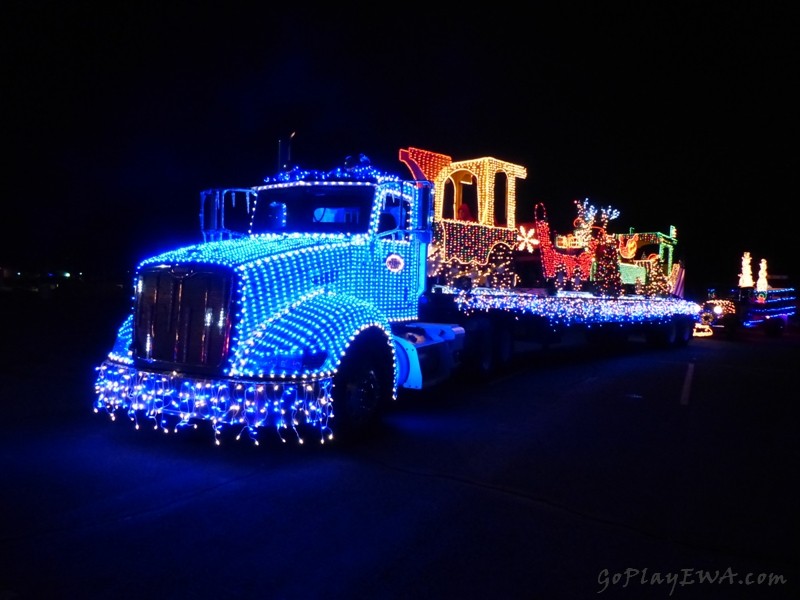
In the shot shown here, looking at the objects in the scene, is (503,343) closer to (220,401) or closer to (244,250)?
(244,250)

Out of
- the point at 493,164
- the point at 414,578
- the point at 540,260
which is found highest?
the point at 493,164

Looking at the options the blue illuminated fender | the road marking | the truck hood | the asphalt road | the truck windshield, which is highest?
the truck windshield

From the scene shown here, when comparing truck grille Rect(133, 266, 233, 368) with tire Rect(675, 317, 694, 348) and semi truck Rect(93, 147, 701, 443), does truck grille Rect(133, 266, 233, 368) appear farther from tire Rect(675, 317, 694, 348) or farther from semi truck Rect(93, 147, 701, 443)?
tire Rect(675, 317, 694, 348)

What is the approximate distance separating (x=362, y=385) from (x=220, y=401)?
1.55 m

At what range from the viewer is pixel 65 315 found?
24938 mm

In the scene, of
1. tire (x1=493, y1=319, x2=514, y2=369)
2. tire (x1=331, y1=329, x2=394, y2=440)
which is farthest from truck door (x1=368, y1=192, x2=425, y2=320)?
tire (x1=493, y1=319, x2=514, y2=369)

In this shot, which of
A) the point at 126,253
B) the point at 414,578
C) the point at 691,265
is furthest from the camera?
the point at 691,265

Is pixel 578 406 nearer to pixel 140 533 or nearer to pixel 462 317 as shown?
pixel 462 317

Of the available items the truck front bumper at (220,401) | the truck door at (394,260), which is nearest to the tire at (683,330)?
the truck door at (394,260)

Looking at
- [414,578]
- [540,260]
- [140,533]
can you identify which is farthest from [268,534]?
[540,260]

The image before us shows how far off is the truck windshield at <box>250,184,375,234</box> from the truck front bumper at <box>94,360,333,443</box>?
98.0 inches

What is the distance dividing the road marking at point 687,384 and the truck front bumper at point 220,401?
582 centimetres

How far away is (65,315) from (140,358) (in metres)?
20.6

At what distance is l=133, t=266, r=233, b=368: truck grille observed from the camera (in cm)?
632
